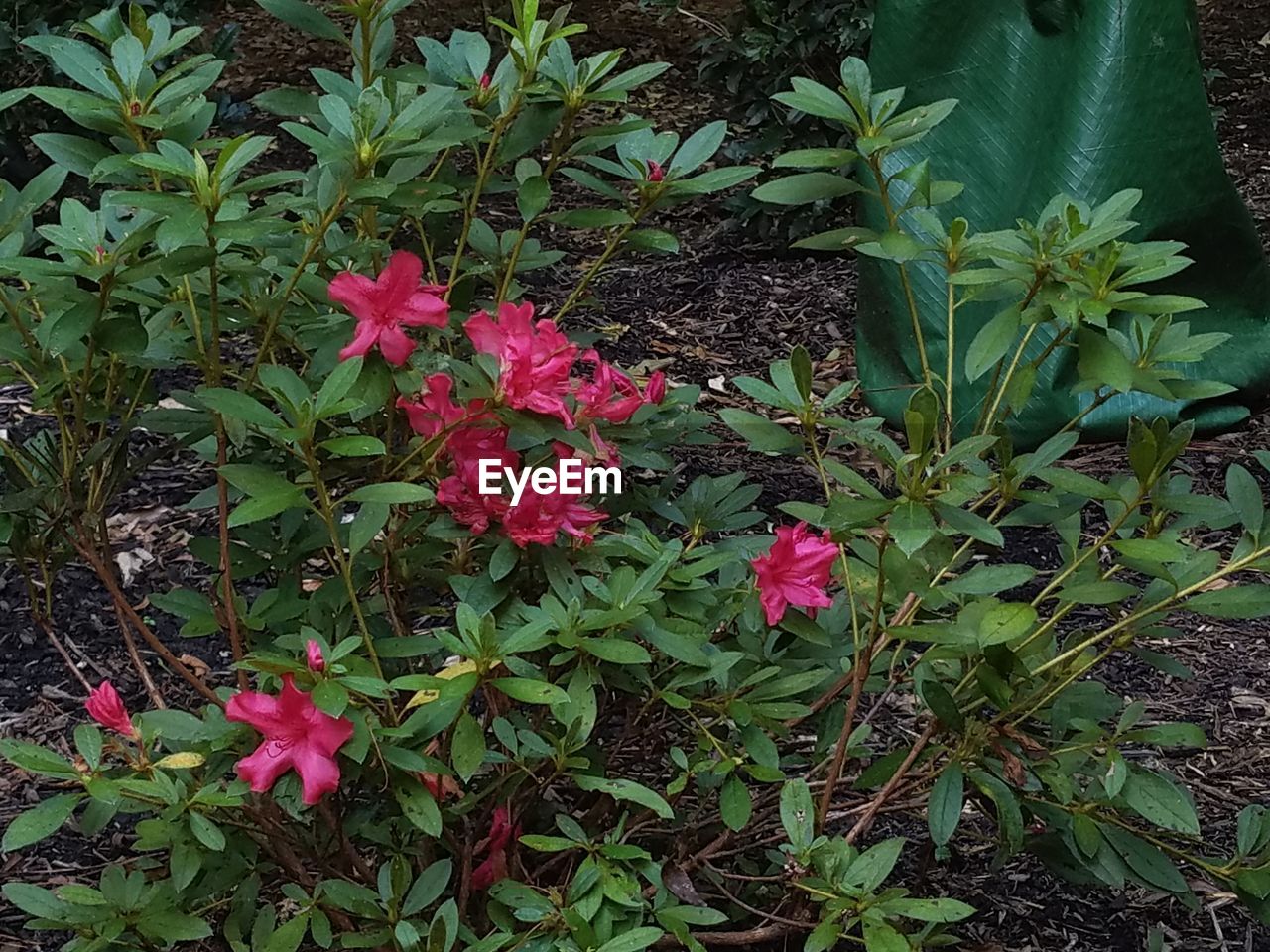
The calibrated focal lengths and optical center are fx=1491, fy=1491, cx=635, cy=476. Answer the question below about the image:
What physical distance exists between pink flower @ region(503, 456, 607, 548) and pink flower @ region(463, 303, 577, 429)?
10cm

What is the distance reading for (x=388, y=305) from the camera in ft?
4.58

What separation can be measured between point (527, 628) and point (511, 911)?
372 mm

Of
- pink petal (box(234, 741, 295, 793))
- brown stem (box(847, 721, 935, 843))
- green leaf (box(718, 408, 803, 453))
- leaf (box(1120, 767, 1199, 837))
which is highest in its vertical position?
green leaf (box(718, 408, 803, 453))

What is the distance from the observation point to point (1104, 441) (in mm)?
3475

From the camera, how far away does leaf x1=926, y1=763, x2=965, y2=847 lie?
1513 millimetres

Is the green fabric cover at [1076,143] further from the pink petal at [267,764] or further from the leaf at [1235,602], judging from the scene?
the pink petal at [267,764]

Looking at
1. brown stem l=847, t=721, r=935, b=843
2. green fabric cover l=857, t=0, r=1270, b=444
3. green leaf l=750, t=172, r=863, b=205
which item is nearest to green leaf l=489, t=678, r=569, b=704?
brown stem l=847, t=721, r=935, b=843

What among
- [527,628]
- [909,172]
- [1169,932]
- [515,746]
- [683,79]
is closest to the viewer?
[527,628]

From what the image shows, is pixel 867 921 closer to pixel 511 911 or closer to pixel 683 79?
pixel 511 911

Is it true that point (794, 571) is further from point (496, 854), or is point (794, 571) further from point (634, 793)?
point (496, 854)

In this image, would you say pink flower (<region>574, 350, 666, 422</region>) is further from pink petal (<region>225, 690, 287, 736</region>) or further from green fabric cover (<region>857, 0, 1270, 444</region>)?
green fabric cover (<region>857, 0, 1270, 444</region>)

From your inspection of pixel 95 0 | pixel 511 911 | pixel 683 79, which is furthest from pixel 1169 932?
pixel 683 79

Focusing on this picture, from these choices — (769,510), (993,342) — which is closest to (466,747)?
(993,342)

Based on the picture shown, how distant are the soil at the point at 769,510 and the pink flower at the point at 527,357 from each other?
33.4 inches
